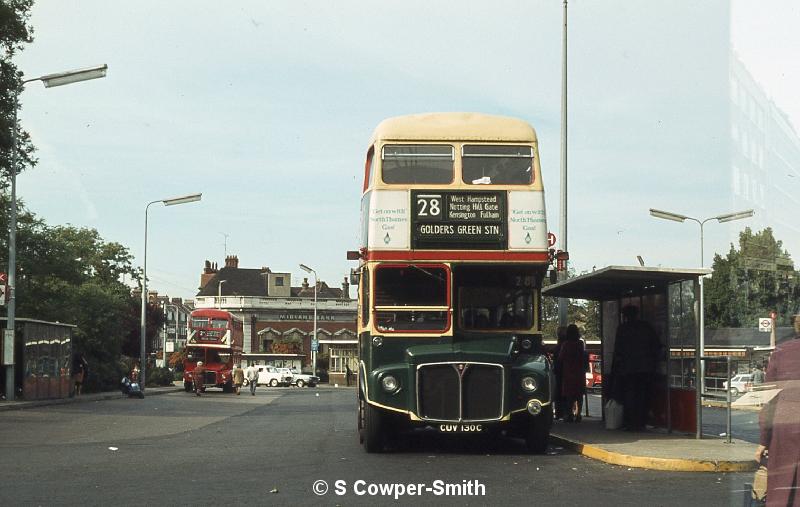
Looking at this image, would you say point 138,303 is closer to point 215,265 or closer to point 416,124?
point 215,265

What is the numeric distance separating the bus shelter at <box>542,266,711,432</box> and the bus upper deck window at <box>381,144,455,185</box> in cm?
249

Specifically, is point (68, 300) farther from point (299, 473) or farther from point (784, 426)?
point (784, 426)

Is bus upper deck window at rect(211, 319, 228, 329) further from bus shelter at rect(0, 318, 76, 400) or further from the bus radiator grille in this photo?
the bus radiator grille

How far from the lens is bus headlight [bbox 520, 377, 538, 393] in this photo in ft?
47.1

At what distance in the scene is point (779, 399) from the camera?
4.24 metres

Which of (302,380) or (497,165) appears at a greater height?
(497,165)

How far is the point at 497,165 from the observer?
15.6 meters

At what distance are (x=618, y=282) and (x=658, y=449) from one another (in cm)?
386

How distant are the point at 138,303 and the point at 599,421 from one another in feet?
263

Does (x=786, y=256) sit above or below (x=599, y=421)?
above

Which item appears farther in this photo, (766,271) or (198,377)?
(198,377)

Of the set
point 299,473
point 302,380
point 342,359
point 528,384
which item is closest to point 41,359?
point 528,384

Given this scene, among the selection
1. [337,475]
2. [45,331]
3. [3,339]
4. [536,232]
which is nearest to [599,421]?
[536,232]

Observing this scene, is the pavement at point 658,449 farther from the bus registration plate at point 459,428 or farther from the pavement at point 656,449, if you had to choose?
Answer: the bus registration plate at point 459,428
